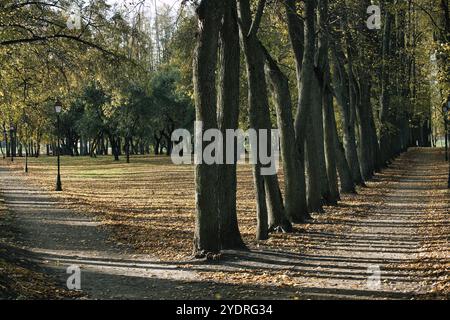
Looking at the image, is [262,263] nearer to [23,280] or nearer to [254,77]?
[23,280]

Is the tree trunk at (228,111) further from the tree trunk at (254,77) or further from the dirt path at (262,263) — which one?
the tree trunk at (254,77)

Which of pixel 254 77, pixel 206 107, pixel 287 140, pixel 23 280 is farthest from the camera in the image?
pixel 287 140

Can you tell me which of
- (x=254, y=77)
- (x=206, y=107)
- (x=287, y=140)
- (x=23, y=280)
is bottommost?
(x=23, y=280)

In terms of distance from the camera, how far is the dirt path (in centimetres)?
834

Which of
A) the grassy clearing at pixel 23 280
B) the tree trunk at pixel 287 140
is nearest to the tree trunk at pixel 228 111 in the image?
the tree trunk at pixel 287 140

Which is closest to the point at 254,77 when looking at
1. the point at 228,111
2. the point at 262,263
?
the point at 228,111

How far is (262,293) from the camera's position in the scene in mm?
8180

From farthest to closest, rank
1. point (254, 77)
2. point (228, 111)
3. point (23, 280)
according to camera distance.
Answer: point (254, 77)
point (228, 111)
point (23, 280)

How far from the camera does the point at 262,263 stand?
10336 mm

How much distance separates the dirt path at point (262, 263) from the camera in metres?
8.34

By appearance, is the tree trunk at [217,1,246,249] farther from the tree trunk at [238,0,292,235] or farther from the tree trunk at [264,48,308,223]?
the tree trunk at [264,48,308,223]

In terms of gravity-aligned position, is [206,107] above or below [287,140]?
above
